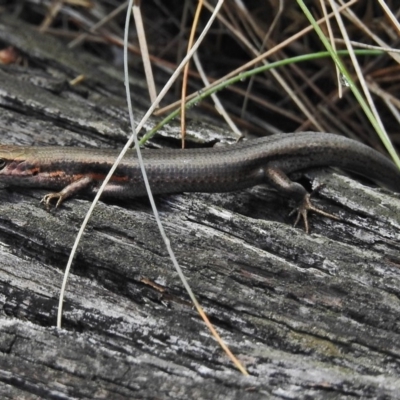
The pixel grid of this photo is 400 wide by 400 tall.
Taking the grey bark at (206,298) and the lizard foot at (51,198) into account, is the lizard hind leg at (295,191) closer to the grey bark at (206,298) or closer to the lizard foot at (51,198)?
the grey bark at (206,298)

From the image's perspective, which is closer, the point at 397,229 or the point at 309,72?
the point at 397,229

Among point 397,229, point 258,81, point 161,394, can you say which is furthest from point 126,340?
point 258,81

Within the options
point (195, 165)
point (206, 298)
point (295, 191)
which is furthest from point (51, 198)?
point (295, 191)

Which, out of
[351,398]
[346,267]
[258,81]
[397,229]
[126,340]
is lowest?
[126,340]

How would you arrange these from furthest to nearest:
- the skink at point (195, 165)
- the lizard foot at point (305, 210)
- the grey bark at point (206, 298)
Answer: the skink at point (195, 165) → the lizard foot at point (305, 210) → the grey bark at point (206, 298)

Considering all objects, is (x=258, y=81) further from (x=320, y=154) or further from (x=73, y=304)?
(x=73, y=304)

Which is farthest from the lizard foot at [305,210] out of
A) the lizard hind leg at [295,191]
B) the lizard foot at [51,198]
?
the lizard foot at [51,198]

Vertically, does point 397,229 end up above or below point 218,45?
below

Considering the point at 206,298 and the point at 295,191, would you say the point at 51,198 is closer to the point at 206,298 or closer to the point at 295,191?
the point at 206,298
